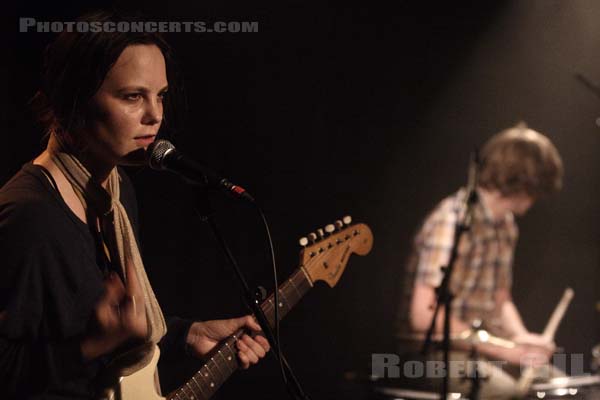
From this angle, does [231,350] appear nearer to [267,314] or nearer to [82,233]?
[267,314]

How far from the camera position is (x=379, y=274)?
2.91m

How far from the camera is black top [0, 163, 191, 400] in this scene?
1.56m

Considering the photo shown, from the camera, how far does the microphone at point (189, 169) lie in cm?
153

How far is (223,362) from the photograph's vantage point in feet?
6.47

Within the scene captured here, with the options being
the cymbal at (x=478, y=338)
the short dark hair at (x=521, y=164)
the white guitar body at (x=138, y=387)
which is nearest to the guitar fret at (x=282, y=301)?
the white guitar body at (x=138, y=387)

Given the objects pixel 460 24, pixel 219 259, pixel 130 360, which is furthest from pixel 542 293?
→ pixel 130 360

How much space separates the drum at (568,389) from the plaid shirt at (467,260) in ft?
0.95

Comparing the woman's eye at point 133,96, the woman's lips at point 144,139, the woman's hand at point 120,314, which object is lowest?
the woman's hand at point 120,314

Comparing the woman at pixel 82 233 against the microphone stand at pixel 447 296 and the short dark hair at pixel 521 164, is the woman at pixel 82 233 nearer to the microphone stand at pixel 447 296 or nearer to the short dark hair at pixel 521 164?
the microphone stand at pixel 447 296

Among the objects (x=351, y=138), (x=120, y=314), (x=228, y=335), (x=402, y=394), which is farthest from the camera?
(x=402, y=394)

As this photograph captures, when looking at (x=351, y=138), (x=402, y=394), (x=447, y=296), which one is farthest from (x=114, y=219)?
(x=402, y=394)

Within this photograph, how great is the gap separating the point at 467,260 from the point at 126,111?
1787 mm

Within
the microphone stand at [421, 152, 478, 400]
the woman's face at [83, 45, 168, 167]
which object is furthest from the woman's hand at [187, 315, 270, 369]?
the microphone stand at [421, 152, 478, 400]

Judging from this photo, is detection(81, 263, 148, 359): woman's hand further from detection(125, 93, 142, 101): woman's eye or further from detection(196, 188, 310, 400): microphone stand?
detection(125, 93, 142, 101): woman's eye
